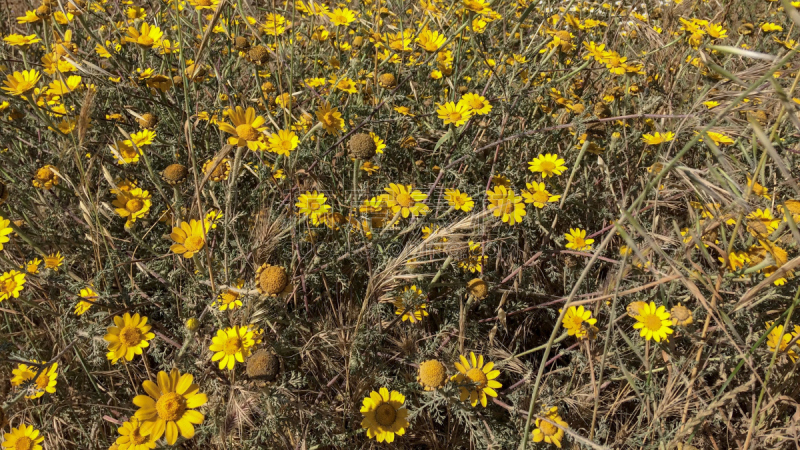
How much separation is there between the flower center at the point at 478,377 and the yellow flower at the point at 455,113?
48.8 inches

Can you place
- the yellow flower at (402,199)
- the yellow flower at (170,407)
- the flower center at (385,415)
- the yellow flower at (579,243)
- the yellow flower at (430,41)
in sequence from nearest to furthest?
the yellow flower at (170,407), the flower center at (385,415), the yellow flower at (402,199), the yellow flower at (579,243), the yellow flower at (430,41)

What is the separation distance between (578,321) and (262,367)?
1319 millimetres

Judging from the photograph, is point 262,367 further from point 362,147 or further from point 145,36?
point 145,36

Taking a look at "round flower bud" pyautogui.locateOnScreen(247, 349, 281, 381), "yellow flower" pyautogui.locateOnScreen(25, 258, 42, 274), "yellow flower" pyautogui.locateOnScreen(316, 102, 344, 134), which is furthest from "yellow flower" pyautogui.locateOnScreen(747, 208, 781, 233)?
"yellow flower" pyautogui.locateOnScreen(25, 258, 42, 274)

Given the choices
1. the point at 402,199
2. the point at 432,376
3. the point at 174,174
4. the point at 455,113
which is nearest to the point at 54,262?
the point at 174,174

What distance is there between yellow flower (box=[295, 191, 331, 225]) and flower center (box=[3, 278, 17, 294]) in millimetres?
1202

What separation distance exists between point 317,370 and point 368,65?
206cm

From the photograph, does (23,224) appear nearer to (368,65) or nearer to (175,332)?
(175,332)

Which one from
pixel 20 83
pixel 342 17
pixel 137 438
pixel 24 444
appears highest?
pixel 342 17

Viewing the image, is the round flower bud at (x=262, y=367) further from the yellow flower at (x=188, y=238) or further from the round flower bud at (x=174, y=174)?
the round flower bud at (x=174, y=174)

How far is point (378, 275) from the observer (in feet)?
5.31

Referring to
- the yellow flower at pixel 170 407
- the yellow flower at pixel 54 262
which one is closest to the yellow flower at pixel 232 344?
the yellow flower at pixel 170 407

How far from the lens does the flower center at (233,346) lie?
153 centimetres

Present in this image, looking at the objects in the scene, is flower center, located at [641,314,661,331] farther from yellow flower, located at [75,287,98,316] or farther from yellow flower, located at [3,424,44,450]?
yellow flower, located at [3,424,44,450]
